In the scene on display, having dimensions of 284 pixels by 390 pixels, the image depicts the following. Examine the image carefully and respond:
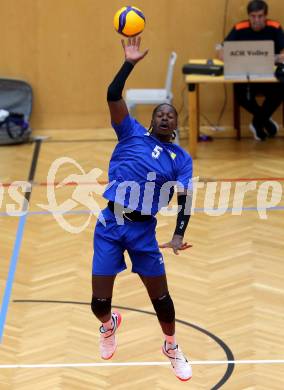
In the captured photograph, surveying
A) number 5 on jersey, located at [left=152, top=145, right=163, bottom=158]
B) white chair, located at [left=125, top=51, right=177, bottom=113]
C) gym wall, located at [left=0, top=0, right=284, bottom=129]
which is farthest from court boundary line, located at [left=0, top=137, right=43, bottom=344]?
number 5 on jersey, located at [left=152, top=145, right=163, bottom=158]

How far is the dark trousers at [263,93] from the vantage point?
631 inches

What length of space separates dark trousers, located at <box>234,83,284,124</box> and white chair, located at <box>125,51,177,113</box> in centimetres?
108

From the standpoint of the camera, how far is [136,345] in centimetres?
1034

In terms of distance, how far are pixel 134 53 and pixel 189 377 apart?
289cm

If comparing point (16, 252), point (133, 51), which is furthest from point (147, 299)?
point (133, 51)

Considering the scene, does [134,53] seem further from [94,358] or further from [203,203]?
[203,203]

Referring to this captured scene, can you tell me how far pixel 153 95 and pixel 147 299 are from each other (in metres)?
5.31

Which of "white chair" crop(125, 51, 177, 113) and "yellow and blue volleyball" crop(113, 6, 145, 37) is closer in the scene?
"yellow and blue volleyball" crop(113, 6, 145, 37)

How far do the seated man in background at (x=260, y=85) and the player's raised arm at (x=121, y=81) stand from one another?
738 centimetres

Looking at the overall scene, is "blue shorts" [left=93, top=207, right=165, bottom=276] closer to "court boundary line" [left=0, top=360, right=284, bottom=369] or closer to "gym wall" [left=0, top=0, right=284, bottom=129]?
"court boundary line" [left=0, top=360, right=284, bottom=369]

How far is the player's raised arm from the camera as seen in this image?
27.1ft

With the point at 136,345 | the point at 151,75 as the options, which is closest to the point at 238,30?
the point at 151,75

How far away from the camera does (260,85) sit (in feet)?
52.9

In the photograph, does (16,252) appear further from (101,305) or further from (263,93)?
(263,93)
